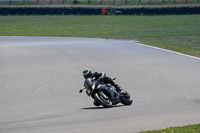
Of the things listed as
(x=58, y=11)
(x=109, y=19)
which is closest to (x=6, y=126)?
(x=109, y=19)

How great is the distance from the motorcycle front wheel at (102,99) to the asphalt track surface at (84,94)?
0.17 m

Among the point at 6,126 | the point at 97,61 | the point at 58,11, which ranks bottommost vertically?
the point at 58,11

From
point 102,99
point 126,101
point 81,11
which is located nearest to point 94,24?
point 81,11

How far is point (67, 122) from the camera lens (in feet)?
29.0

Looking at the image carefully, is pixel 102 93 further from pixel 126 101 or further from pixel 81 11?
pixel 81 11

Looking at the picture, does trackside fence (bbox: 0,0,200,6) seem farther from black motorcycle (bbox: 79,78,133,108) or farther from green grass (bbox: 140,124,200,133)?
green grass (bbox: 140,124,200,133)

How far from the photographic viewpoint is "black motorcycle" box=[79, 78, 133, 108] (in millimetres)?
10109

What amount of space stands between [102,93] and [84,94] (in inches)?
87.4

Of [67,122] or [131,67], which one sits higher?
[67,122]

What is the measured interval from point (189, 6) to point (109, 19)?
10.2 metres

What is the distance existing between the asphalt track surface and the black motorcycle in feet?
0.62

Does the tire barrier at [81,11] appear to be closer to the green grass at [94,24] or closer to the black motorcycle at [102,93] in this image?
the green grass at [94,24]

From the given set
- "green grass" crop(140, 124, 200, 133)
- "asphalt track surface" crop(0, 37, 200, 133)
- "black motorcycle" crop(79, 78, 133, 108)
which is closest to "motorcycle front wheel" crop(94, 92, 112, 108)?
"black motorcycle" crop(79, 78, 133, 108)

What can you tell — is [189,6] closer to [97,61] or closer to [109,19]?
[109,19]
